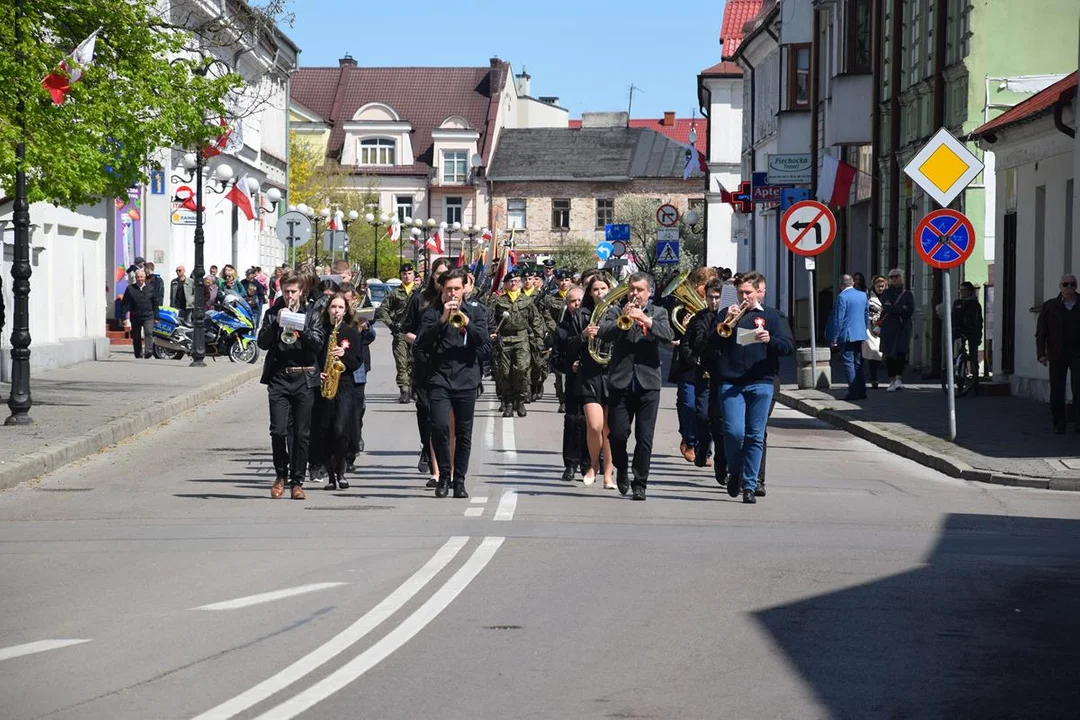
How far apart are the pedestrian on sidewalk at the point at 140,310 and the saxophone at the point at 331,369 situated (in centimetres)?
2185

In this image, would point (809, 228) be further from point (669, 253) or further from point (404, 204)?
point (404, 204)

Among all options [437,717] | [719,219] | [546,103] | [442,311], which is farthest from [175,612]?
[546,103]

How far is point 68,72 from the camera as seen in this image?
66.0ft

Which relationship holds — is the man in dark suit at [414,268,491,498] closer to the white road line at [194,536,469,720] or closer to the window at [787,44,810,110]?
the white road line at [194,536,469,720]

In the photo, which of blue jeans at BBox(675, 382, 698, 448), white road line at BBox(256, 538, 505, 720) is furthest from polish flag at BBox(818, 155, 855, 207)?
white road line at BBox(256, 538, 505, 720)

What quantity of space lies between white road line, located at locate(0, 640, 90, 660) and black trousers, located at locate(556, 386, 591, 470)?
778 centimetres

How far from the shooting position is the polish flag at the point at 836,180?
34.3 m

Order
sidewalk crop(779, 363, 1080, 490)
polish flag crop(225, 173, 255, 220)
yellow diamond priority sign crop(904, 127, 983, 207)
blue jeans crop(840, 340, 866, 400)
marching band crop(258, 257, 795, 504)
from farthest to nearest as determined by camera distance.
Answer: polish flag crop(225, 173, 255, 220) < blue jeans crop(840, 340, 866, 400) < yellow diamond priority sign crop(904, 127, 983, 207) < sidewalk crop(779, 363, 1080, 490) < marching band crop(258, 257, 795, 504)

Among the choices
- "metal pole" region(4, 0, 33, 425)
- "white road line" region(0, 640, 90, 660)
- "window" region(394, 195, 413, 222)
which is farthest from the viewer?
"window" region(394, 195, 413, 222)

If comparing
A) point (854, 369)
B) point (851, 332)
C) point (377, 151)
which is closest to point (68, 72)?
point (854, 369)

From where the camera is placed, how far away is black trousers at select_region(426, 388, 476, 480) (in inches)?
564

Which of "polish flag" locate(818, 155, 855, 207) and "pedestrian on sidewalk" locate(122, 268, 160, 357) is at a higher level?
"polish flag" locate(818, 155, 855, 207)

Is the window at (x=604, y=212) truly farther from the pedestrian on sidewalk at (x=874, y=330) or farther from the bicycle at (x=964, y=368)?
the bicycle at (x=964, y=368)

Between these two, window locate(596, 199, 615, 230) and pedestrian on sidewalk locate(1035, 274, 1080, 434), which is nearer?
pedestrian on sidewalk locate(1035, 274, 1080, 434)
